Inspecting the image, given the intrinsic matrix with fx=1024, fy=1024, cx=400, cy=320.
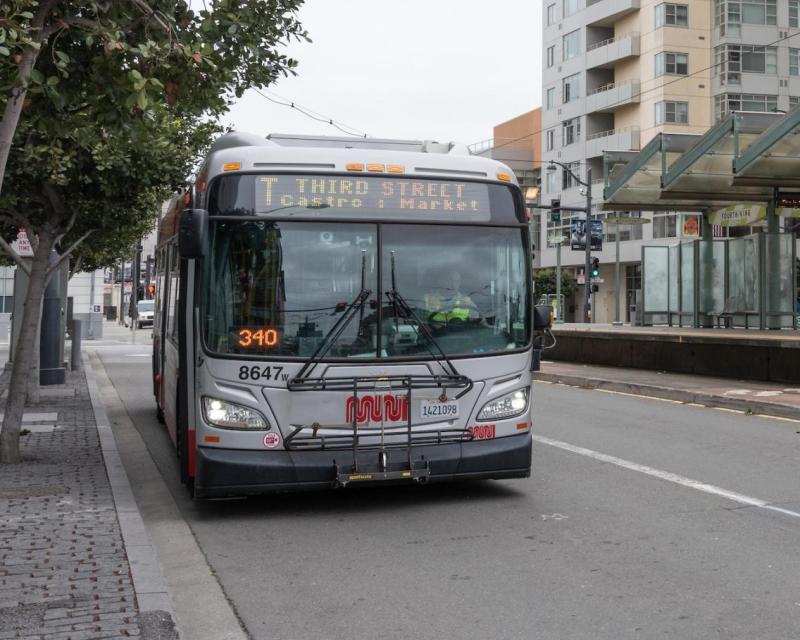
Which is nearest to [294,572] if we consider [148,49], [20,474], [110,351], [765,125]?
[148,49]

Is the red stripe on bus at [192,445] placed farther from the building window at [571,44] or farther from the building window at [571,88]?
→ the building window at [571,44]

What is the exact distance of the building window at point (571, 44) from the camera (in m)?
63.4

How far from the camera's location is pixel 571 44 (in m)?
64.1

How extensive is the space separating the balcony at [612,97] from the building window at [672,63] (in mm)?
1988

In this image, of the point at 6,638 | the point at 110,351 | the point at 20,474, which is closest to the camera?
the point at 6,638

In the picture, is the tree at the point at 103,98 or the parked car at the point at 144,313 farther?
the parked car at the point at 144,313

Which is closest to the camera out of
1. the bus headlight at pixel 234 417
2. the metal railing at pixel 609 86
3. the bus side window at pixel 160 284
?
the bus headlight at pixel 234 417

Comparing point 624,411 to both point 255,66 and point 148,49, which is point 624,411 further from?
point 148,49

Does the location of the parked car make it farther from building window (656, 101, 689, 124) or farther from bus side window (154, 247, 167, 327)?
bus side window (154, 247, 167, 327)

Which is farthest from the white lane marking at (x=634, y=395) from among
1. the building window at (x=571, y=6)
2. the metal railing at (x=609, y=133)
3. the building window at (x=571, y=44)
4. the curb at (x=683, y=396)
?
the building window at (x=571, y=6)

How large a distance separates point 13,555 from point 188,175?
9.04 m

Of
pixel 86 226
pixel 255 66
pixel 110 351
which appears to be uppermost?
pixel 255 66

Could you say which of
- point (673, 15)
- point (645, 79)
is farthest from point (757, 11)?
point (645, 79)

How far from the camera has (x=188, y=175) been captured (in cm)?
1449
